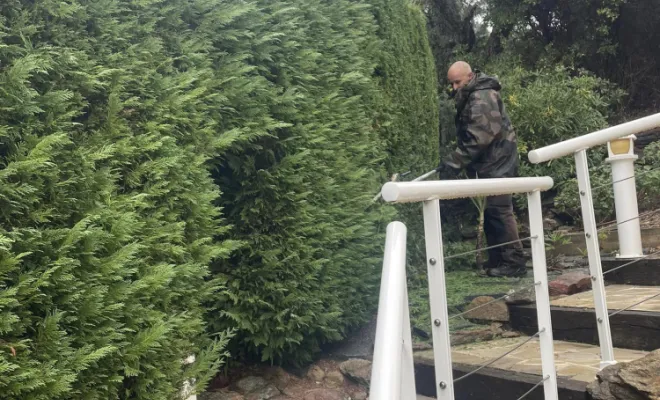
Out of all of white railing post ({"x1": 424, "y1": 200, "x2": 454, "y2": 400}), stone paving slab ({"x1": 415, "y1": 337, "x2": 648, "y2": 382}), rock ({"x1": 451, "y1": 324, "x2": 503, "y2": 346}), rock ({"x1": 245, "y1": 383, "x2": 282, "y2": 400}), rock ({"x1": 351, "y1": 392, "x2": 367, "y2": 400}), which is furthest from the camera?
rock ({"x1": 451, "y1": 324, "x2": 503, "y2": 346})

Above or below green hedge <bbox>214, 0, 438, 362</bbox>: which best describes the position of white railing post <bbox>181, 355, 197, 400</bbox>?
below

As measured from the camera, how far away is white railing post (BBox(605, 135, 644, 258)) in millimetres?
5152

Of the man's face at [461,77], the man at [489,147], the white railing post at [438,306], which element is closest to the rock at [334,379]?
the white railing post at [438,306]

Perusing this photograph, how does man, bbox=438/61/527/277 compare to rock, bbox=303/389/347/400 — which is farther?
man, bbox=438/61/527/277

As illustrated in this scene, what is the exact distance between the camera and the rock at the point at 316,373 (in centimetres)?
427

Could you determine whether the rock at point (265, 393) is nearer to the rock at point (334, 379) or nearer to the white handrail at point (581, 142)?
the rock at point (334, 379)

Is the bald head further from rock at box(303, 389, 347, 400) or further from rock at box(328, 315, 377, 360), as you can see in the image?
rock at box(303, 389, 347, 400)

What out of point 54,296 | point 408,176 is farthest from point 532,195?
point 408,176

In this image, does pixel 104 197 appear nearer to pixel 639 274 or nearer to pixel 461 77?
pixel 639 274

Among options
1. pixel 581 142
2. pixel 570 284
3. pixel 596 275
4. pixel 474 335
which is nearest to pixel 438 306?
pixel 596 275

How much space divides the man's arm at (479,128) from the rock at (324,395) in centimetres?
259

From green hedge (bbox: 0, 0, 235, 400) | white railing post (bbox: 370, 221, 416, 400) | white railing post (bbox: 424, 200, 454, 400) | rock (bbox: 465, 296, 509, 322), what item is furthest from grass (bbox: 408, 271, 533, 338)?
white railing post (bbox: 370, 221, 416, 400)

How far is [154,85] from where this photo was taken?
3102 mm

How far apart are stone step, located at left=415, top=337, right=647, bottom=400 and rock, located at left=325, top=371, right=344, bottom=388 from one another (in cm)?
51
